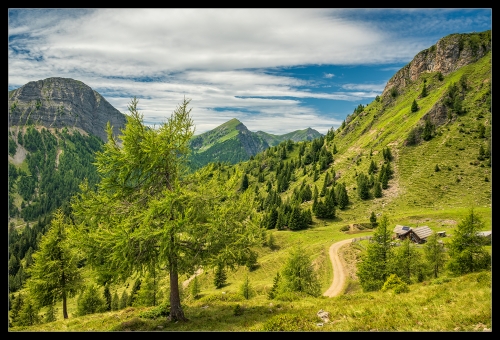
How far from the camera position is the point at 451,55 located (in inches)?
6555

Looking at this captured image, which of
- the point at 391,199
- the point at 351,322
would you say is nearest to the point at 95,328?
the point at 351,322

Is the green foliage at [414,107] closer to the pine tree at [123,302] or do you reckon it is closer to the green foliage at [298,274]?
the green foliage at [298,274]

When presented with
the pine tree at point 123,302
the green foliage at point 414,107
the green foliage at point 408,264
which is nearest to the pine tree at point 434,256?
the green foliage at point 408,264

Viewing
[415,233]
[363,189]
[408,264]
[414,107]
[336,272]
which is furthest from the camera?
[414,107]

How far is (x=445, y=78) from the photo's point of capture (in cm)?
16250

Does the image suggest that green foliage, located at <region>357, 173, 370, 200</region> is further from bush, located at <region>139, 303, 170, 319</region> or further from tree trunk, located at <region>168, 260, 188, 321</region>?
tree trunk, located at <region>168, 260, 188, 321</region>

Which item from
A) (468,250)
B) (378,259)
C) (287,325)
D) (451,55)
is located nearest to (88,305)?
(378,259)

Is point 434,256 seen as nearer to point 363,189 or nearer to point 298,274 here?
point 298,274

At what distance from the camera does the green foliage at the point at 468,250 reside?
1277 inches

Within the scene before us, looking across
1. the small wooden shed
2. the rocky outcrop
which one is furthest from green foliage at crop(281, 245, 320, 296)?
the rocky outcrop

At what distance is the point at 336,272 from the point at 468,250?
27515 mm

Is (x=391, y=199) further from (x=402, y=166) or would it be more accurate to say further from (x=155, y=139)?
(x=155, y=139)
